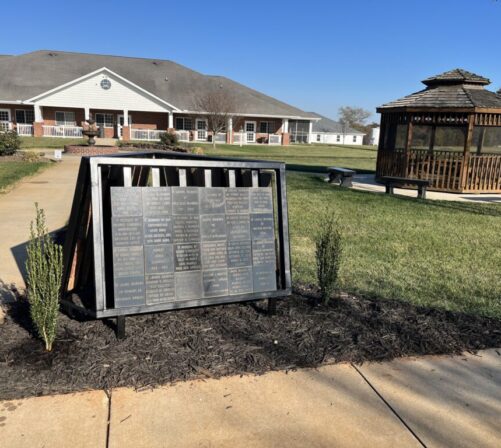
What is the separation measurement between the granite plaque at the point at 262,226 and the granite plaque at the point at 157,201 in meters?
0.74

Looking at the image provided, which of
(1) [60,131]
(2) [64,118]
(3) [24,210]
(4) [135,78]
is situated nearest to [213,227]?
(3) [24,210]

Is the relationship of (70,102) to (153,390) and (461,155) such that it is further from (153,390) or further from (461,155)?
(153,390)

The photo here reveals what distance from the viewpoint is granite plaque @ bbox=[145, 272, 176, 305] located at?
356cm

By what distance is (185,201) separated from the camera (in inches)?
146

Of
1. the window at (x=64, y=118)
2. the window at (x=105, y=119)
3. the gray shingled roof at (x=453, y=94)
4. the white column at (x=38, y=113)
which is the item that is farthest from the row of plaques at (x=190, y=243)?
the window at (x=64, y=118)

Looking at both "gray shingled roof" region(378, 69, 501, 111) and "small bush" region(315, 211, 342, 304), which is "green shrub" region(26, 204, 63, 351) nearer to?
"small bush" region(315, 211, 342, 304)

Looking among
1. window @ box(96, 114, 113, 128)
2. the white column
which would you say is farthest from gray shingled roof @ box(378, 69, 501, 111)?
the white column

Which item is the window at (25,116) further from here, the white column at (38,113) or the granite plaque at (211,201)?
the granite plaque at (211,201)

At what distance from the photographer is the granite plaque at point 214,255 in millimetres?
3805

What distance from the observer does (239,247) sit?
3.95 meters

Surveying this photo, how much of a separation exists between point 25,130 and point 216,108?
15.5 m

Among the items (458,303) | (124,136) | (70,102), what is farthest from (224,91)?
(458,303)

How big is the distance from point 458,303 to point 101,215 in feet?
11.7

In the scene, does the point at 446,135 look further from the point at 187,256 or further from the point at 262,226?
the point at 187,256
